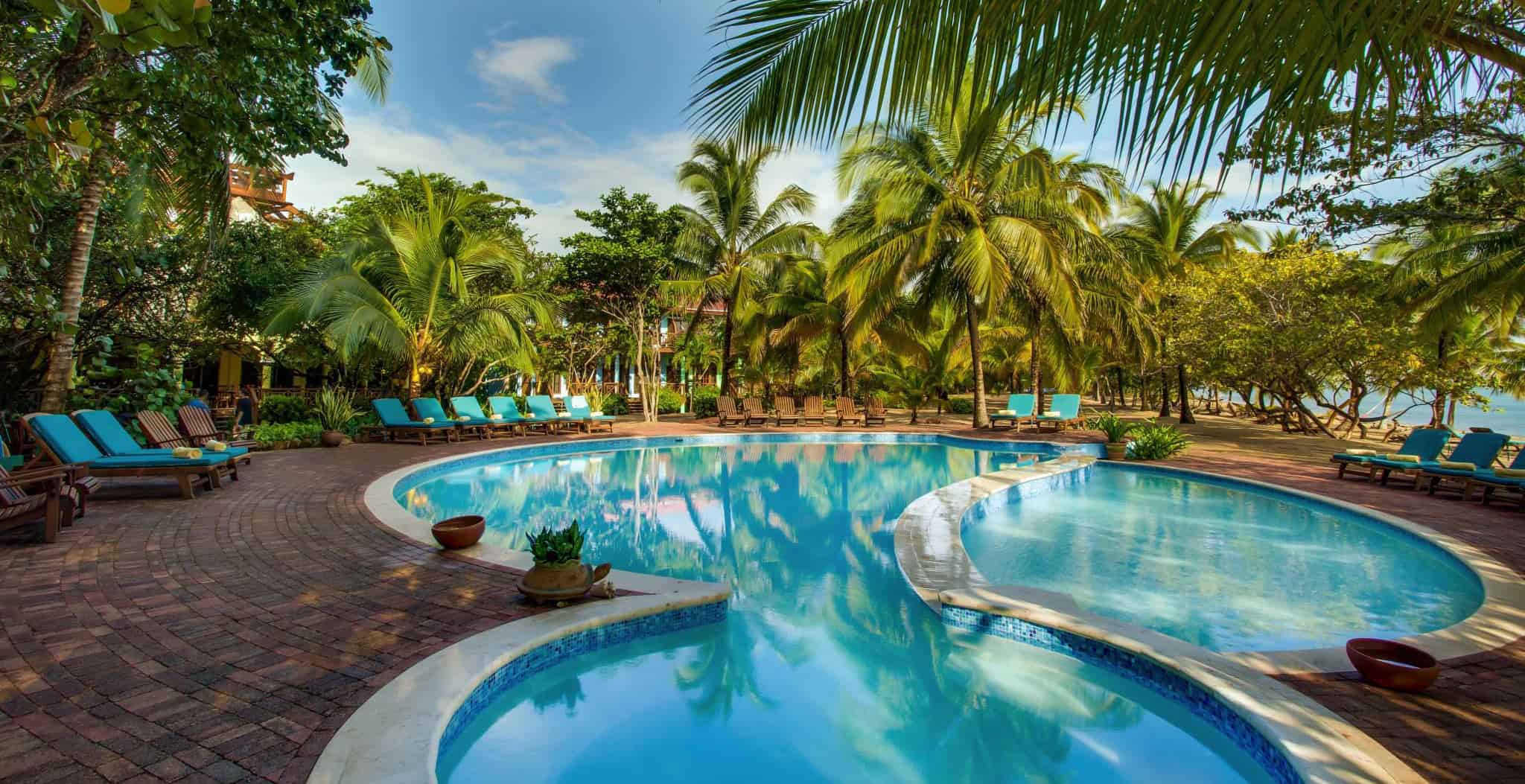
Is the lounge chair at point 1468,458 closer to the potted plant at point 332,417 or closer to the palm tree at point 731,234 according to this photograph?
the palm tree at point 731,234

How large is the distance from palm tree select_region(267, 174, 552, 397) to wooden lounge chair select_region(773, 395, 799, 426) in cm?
724

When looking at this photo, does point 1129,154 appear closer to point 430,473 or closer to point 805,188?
point 430,473

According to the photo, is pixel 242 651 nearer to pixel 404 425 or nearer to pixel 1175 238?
pixel 404 425

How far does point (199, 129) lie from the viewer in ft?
9.19

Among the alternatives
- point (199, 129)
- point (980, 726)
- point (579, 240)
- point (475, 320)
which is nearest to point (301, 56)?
point (199, 129)

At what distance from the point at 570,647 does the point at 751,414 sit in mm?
14406

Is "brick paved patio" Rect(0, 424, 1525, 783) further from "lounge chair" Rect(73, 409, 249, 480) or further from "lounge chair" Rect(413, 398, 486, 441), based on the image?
"lounge chair" Rect(413, 398, 486, 441)

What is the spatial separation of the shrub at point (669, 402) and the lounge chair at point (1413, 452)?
60.8 feet

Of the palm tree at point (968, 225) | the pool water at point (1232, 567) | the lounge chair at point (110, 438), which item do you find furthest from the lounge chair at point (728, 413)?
the lounge chair at point (110, 438)

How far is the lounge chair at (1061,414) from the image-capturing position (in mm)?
15821

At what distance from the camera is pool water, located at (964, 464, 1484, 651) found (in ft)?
16.1

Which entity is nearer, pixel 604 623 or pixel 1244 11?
pixel 1244 11

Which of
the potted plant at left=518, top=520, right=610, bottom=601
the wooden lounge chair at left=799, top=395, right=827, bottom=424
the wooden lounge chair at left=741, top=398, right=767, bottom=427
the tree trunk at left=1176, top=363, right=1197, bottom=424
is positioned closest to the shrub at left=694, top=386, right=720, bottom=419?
the wooden lounge chair at left=741, top=398, right=767, bottom=427

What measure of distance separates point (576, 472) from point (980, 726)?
9.10m
